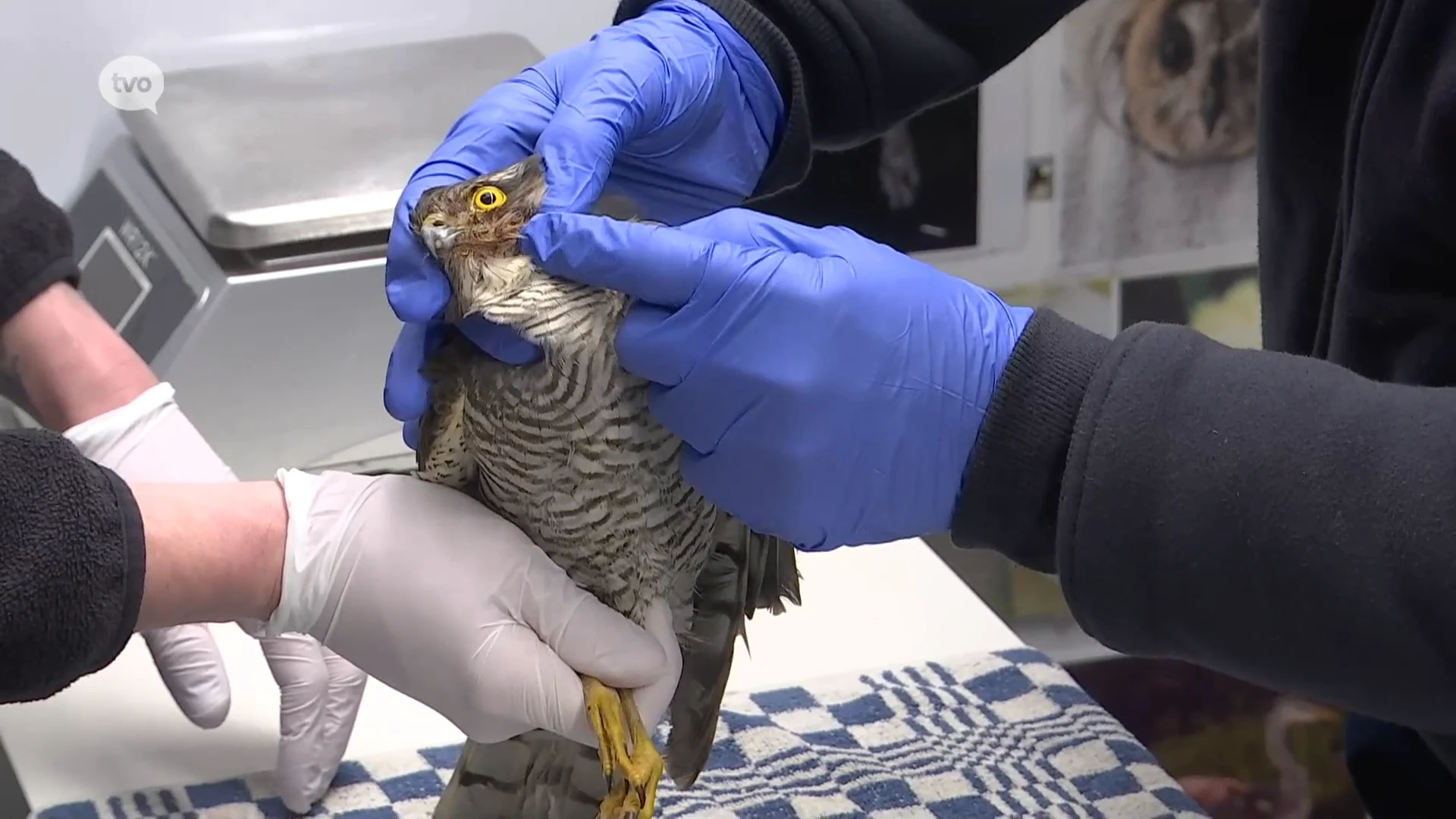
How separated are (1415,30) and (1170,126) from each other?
3.58 feet

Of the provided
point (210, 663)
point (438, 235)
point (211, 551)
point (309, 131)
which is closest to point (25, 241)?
point (309, 131)

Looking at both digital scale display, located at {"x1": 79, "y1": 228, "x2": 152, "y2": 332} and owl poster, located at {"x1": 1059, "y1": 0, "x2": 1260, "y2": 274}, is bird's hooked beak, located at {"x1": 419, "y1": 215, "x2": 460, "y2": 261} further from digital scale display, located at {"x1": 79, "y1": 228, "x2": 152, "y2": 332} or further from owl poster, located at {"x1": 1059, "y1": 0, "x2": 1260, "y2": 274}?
owl poster, located at {"x1": 1059, "y1": 0, "x2": 1260, "y2": 274}

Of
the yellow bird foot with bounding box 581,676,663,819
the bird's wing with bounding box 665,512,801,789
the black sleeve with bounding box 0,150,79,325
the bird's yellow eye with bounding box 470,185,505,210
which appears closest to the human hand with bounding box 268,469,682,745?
the yellow bird foot with bounding box 581,676,663,819

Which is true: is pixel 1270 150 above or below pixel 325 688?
above

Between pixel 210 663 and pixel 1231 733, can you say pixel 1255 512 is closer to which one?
pixel 210 663

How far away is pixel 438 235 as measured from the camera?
916 millimetres

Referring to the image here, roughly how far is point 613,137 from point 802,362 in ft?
0.91

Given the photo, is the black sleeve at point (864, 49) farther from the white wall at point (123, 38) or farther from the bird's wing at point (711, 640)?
the white wall at point (123, 38)

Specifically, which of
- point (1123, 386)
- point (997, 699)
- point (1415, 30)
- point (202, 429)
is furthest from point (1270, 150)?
point (202, 429)

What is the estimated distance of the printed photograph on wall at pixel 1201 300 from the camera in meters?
2.11

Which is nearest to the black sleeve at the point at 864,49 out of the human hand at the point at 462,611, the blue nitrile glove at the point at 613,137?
the blue nitrile glove at the point at 613,137

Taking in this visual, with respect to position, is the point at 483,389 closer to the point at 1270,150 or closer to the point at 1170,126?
the point at 1270,150

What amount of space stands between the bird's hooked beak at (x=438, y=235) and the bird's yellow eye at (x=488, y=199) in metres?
0.03

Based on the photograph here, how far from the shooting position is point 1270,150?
1140mm
